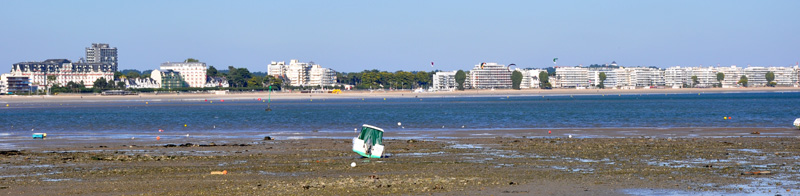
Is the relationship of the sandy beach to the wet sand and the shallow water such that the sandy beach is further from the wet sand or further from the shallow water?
the shallow water

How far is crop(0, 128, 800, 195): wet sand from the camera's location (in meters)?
15.8

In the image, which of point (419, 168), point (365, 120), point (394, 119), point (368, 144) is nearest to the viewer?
point (419, 168)

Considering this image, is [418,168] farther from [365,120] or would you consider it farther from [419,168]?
[365,120]

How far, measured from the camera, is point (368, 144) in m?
22.3

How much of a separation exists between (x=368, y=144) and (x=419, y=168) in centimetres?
290

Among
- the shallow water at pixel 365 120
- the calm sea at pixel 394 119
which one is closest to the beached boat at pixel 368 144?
the shallow water at pixel 365 120

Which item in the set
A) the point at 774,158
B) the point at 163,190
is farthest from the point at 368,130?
the point at 774,158

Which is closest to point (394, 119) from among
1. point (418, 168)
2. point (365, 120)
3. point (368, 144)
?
point (365, 120)

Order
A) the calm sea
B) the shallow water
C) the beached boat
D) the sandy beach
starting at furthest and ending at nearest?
1. the calm sea
2. the shallow water
3. the beached boat
4. the sandy beach

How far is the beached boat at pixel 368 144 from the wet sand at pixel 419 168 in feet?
0.88

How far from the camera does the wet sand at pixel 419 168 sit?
15.8 m

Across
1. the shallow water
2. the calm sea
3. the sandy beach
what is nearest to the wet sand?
the sandy beach

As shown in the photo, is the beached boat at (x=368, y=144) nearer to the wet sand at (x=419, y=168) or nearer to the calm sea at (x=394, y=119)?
the wet sand at (x=419, y=168)

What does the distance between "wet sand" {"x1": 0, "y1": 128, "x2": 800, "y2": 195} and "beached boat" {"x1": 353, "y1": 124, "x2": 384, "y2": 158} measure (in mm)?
268
